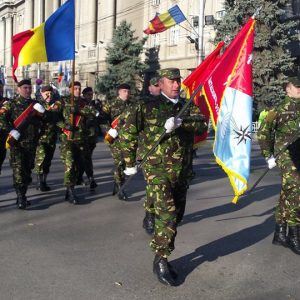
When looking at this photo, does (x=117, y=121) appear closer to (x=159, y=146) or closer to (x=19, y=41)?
(x=19, y=41)

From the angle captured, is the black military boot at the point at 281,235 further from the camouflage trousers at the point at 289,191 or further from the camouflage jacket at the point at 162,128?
the camouflage jacket at the point at 162,128

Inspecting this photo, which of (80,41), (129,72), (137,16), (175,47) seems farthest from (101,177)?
(80,41)

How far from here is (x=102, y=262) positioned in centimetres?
498

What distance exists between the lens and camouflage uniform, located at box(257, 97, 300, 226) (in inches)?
210

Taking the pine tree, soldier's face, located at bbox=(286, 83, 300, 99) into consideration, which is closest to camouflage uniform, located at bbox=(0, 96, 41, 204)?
soldier's face, located at bbox=(286, 83, 300, 99)

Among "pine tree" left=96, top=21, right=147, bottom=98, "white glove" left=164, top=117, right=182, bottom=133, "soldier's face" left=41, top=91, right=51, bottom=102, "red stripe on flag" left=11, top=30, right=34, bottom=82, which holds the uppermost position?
"pine tree" left=96, top=21, right=147, bottom=98

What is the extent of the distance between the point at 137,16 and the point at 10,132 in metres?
39.8

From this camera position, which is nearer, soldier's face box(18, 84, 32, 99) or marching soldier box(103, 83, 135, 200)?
soldier's face box(18, 84, 32, 99)

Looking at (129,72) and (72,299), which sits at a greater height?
(129,72)

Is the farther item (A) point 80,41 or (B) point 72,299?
(A) point 80,41

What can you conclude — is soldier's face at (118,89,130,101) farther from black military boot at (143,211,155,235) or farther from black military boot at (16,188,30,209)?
black military boot at (143,211,155,235)

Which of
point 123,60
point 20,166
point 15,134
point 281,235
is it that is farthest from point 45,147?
point 123,60

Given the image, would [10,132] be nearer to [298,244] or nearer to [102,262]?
[102,262]

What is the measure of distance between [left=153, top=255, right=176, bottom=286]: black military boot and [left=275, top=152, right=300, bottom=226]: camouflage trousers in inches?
63.6
